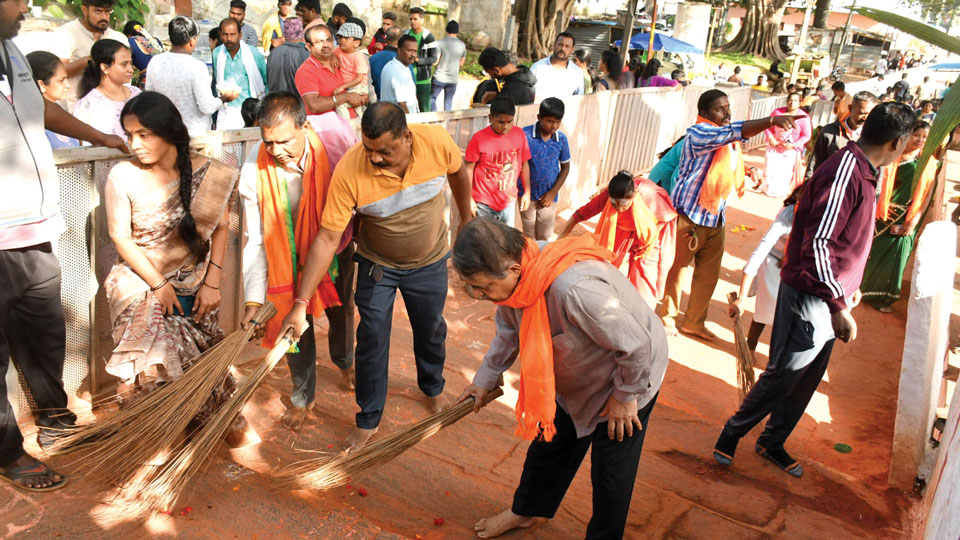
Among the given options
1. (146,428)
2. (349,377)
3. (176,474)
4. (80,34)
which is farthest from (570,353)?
(80,34)

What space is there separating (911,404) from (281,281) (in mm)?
3414

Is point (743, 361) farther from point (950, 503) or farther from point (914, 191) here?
point (914, 191)

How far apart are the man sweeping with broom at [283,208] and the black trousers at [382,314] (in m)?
0.24

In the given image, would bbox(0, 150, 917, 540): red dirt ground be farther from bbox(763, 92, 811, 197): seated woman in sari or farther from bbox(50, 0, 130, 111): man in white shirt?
bbox(763, 92, 811, 197): seated woman in sari

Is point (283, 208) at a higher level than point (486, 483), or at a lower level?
higher

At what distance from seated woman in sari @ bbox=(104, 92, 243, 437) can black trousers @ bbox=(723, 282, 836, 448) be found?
8.83 ft

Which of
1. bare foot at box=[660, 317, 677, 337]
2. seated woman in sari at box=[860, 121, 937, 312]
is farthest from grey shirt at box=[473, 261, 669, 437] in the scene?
seated woman in sari at box=[860, 121, 937, 312]

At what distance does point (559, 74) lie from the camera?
8.49 metres

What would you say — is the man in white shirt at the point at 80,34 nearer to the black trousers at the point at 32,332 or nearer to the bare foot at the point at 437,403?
the black trousers at the point at 32,332

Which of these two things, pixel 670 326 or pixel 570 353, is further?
pixel 670 326

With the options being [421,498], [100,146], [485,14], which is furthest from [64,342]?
[485,14]

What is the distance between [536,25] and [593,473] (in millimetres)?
21253

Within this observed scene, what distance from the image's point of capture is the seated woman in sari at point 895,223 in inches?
Result: 246

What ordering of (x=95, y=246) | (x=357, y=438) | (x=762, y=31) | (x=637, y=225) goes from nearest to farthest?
(x=95, y=246), (x=357, y=438), (x=637, y=225), (x=762, y=31)
